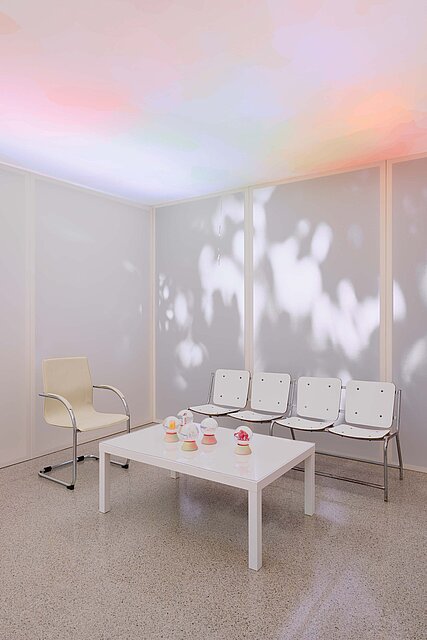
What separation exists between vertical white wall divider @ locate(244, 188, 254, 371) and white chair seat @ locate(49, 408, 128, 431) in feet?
4.74

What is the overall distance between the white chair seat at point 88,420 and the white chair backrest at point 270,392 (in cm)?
122

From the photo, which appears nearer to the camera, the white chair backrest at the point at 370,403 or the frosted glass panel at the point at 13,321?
the white chair backrest at the point at 370,403

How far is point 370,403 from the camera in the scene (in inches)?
141

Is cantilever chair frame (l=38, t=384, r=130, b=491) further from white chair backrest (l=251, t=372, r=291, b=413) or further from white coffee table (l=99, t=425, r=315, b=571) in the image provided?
white chair backrest (l=251, t=372, r=291, b=413)

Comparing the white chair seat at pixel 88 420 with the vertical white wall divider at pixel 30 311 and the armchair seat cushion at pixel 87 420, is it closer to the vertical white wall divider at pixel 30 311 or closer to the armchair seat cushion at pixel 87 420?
the armchair seat cushion at pixel 87 420

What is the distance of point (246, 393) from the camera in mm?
4215

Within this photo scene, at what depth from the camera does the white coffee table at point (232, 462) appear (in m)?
2.29

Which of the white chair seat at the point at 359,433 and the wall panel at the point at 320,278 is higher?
the wall panel at the point at 320,278

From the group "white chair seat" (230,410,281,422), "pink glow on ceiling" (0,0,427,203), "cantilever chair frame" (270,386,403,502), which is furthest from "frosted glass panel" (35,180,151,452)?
"cantilever chair frame" (270,386,403,502)

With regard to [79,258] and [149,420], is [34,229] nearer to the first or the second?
[79,258]

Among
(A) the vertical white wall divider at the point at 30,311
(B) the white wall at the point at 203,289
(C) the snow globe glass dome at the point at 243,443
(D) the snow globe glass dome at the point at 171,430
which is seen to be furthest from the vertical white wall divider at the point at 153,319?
(C) the snow globe glass dome at the point at 243,443

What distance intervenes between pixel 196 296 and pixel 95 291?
1079mm

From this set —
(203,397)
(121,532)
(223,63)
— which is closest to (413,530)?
(121,532)

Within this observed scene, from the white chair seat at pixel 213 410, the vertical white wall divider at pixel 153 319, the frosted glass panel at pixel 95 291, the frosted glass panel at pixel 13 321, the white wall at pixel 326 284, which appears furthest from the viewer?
the vertical white wall divider at pixel 153 319
